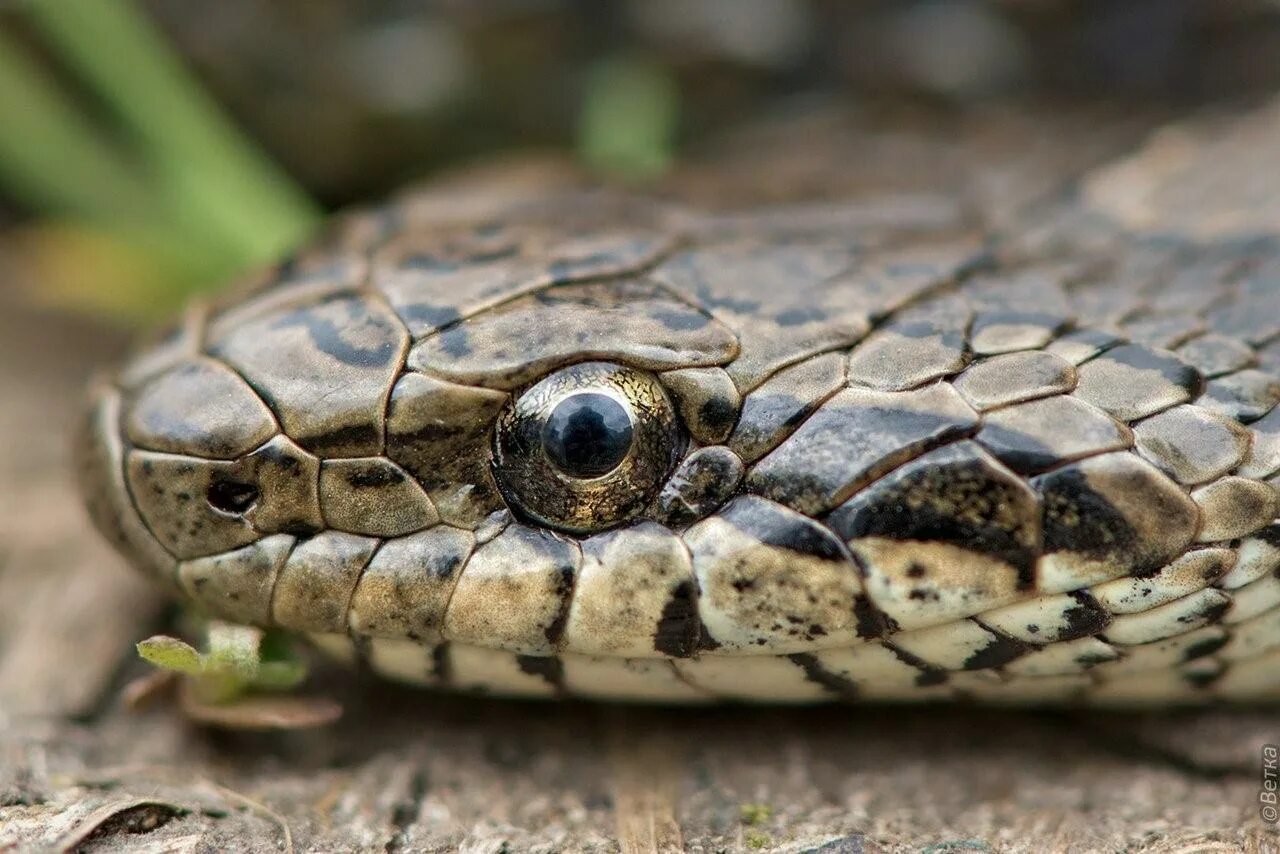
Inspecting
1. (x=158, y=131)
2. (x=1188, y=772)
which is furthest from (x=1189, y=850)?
(x=158, y=131)

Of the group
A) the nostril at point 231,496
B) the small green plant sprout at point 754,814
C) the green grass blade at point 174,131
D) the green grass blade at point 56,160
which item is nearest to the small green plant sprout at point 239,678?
the nostril at point 231,496

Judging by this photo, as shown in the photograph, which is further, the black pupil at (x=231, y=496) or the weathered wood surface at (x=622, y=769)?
the black pupil at (x=231, y=496)

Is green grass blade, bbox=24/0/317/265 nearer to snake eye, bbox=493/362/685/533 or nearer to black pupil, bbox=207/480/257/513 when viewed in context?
black pupil, bbox=207/480/257/513

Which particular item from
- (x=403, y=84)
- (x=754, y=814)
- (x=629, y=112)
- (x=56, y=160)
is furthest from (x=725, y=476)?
(x=56, y=160)

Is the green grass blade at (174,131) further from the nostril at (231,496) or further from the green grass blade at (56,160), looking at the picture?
the nostril at (231,496)

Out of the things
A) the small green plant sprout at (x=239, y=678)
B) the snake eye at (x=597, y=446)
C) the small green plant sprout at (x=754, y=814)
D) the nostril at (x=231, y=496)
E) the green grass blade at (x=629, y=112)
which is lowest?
the small green plant sprout at (x=754, y=814)

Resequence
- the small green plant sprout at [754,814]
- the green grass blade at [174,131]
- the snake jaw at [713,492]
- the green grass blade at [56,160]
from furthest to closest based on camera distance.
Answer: the green grass blade at [56,160] → the green grass blade at [174,131] → the small green plant sprout at [754,814] → the snake jaw at [713,492]

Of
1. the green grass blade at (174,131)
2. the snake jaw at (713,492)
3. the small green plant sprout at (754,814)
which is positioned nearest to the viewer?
the snake jaw at (713,492)
